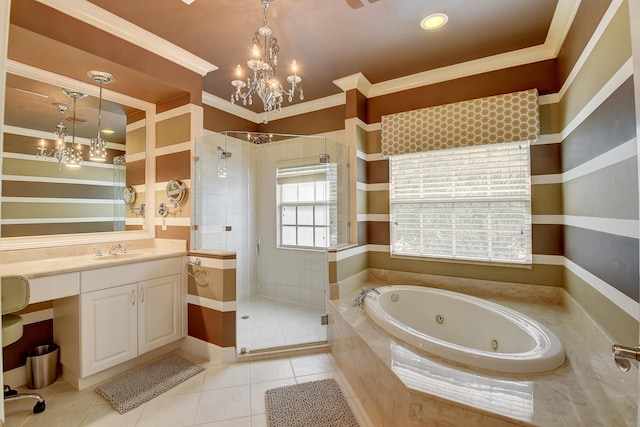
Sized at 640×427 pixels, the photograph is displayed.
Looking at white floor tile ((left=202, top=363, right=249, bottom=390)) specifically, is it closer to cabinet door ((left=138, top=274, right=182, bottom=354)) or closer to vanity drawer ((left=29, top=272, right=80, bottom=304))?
cabinet door ((left=138, top=274, right=182, bottom=354))

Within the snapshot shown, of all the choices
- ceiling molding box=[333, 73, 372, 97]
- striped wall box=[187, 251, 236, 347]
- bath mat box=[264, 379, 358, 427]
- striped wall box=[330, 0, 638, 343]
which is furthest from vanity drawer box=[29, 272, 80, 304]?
ceiling molding box=[333, 73, 372, 97]

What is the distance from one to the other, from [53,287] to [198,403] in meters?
1.19

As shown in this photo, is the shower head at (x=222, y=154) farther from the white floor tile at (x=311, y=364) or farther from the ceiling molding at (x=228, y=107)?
the white floor tile at (x=311, y=364)

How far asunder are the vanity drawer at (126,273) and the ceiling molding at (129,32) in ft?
5.64

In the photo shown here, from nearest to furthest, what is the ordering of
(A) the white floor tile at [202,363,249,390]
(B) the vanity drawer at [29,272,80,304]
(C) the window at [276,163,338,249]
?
(B) the vanity drawer at [29,272,80,304]
(A) the white floor tile at [202,363,249,390]
(C) the window at [276,163,338,249]

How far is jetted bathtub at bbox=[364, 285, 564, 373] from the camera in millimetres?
1403

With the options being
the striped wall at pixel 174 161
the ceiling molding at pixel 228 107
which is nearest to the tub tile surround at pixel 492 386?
the striped wall at pixel 174 161

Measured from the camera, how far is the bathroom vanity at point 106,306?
1.83 meters

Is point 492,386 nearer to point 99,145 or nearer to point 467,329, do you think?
point 467,329

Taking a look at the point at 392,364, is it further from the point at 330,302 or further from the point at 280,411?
the point at 330,302

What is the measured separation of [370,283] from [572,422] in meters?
1.98

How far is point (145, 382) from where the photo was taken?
6.71ft

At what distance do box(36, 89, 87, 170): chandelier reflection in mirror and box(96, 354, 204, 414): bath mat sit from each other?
1.73m

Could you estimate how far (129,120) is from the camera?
Result: 8.75ft
